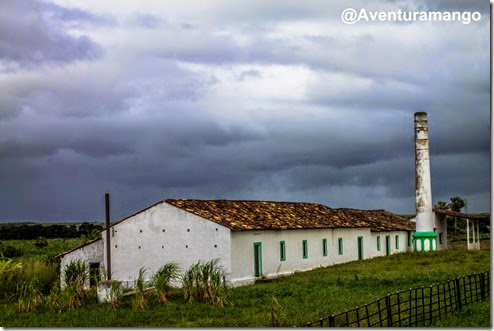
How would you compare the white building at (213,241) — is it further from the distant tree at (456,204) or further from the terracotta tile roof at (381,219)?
the distant tree at (456,204)

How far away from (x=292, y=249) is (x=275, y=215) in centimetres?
185

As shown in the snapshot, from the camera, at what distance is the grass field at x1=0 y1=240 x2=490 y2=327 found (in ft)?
56.2

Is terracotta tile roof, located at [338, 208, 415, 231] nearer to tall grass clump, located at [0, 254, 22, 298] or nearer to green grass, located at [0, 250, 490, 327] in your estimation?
green grass, located at [0, 250, 490, 327]

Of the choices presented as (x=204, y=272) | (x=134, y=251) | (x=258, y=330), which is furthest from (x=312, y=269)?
(x=258, y=330)

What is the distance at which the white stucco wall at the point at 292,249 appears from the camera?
84.2 feet

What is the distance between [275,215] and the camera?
1198 inches

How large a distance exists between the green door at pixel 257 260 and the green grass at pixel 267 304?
78cm

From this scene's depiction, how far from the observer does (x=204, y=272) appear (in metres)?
20.8

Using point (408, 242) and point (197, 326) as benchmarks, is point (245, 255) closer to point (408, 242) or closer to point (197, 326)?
point (197, 326)

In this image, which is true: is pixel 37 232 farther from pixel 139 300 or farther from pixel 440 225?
pixel 139 300

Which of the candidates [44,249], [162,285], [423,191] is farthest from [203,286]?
[44,249]

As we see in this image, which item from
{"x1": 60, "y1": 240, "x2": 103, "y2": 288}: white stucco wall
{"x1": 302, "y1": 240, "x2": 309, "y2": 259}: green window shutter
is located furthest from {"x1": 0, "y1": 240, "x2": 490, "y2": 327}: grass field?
{"x1": 60, "y1": 240, "x2": 103, "y2": 288}: white stucco wall

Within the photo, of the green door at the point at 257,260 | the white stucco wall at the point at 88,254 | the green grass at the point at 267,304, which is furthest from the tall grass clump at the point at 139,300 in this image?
the white stucco wall at the point at 88,254

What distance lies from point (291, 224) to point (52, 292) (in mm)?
12000
